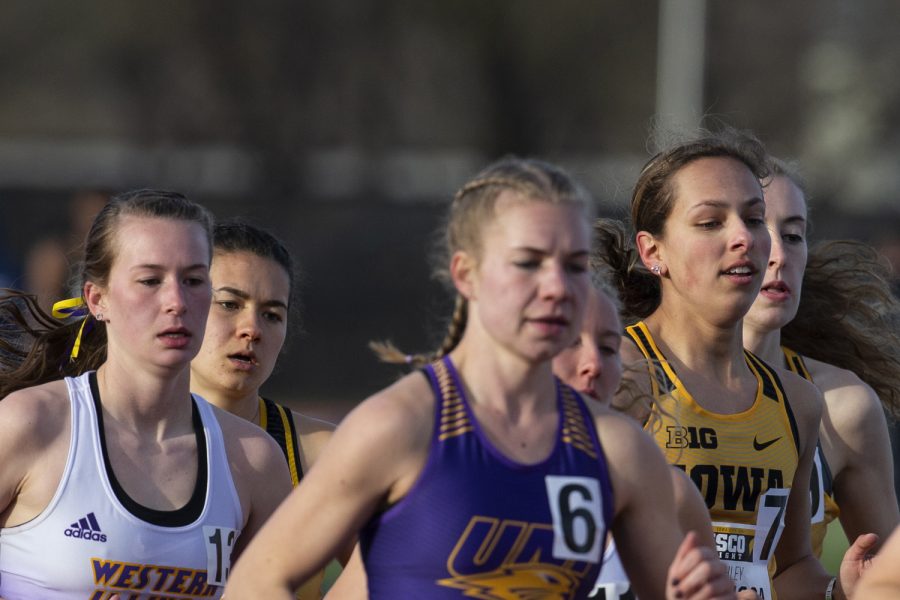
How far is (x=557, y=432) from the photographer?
3.39m

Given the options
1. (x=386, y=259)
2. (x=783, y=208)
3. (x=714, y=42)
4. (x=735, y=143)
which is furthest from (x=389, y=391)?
(x=714, y=42)

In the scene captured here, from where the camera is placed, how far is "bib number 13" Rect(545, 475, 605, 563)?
329 cm

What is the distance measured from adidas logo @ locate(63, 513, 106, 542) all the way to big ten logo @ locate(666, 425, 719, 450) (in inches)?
66.1

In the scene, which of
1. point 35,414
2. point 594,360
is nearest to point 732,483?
point 594,360

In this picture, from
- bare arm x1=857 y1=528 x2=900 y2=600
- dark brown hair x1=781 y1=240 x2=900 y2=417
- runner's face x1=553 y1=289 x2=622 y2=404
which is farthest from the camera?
dark brown hair x1=781 y1=240 x2=900 y2=417

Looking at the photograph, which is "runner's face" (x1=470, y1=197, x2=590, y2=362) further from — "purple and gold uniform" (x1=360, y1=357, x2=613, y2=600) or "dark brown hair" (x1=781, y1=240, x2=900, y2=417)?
"dark brown hair" (x1=781, y1=240, x2=900, y2=417)

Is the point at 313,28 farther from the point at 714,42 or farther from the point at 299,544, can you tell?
the point at 299,544

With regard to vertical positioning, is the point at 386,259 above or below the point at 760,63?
below

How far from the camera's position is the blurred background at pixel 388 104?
2094cm

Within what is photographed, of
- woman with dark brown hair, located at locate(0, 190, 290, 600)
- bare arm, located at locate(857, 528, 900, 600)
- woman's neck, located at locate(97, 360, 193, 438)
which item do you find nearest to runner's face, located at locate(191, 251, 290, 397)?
woman with dark brown hair, located at locate(0, 190, 290, 600)

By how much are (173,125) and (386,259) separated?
6407mm

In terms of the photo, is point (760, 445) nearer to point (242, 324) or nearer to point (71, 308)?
point (242, 324)

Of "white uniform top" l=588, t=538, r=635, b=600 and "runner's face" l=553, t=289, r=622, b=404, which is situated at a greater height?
"runner's face" l=553, t=289, r=622, b=404

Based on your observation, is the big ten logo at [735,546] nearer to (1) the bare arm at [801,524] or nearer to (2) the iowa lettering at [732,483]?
(2) the iowa lettering at [732,483]
